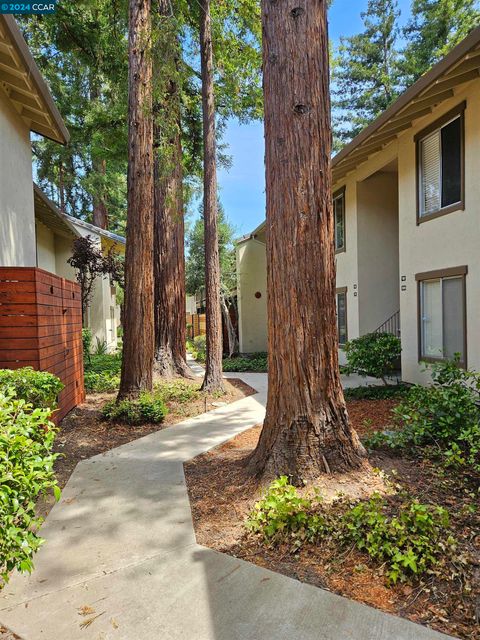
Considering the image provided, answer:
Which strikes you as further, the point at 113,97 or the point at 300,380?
the point at 113,97

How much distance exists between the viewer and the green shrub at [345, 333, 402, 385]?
28.9 ft

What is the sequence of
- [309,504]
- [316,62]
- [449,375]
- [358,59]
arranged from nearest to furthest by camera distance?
[309,504] < [316,62] < [449,375] < [358,59]

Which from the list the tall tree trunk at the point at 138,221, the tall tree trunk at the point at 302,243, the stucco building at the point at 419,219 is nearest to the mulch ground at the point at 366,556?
the tall tree trunk at the point at 302,243

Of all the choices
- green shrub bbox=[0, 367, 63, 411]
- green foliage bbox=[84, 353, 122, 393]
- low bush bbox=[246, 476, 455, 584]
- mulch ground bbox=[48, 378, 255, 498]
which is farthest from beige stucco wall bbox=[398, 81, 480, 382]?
green foliage bbox=[84, 353, 122, 393]

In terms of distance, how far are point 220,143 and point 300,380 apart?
12.3m

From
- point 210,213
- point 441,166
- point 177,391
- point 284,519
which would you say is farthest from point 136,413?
point 441,166

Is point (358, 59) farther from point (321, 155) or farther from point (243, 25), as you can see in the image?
point (321, 155)

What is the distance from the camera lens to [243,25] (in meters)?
11.4

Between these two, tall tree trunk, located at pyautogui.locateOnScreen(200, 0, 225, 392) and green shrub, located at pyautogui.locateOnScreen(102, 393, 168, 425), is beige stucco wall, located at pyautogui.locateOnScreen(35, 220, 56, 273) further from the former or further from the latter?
green shrub, located at pyautogui.locateOnScreen(102, 393, 168, 425)

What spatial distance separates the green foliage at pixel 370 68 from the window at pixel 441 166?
18.0m

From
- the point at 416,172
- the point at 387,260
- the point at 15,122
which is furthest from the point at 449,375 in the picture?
the point at 15,122

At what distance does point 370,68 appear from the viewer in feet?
78.2

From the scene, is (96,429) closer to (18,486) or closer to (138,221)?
(138,221)

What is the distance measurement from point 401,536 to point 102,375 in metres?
9.06
